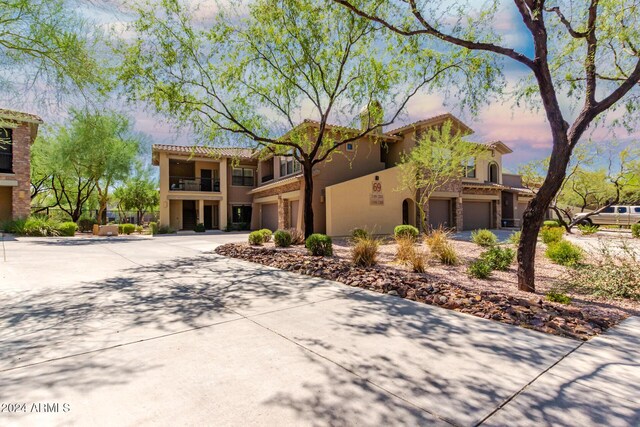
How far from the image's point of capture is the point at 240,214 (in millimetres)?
28250

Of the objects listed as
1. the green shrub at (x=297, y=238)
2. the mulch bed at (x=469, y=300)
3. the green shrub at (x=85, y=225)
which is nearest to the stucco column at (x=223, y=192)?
the green shrub at (x=85, y=225)

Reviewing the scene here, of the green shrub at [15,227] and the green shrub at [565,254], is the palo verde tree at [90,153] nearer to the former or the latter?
the green shrub at [15,227]

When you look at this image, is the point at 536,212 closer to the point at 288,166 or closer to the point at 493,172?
the point at 288,166

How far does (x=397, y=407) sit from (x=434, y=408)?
0.95ft

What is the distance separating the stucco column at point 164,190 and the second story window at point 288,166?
889 centimetres

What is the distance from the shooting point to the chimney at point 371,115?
40.5 feet

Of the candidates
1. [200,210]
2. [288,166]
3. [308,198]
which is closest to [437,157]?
[308,198]

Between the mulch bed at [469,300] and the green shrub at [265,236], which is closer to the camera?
the mulch bed at [469,300]

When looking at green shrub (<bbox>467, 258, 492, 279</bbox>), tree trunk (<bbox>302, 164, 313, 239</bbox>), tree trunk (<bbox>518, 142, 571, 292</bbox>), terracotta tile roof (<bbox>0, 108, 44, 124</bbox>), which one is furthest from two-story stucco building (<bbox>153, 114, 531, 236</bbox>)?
tree trunk (<bbox>518, 142, 571, 292</bbox>)

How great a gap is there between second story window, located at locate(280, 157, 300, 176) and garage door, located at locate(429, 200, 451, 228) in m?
9.38

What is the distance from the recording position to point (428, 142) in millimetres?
17250

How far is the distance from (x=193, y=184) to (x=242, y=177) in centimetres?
406

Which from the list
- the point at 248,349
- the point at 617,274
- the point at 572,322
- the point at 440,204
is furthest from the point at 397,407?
the point at 440,204

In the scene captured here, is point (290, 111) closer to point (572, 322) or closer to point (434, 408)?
point (572, 322)
